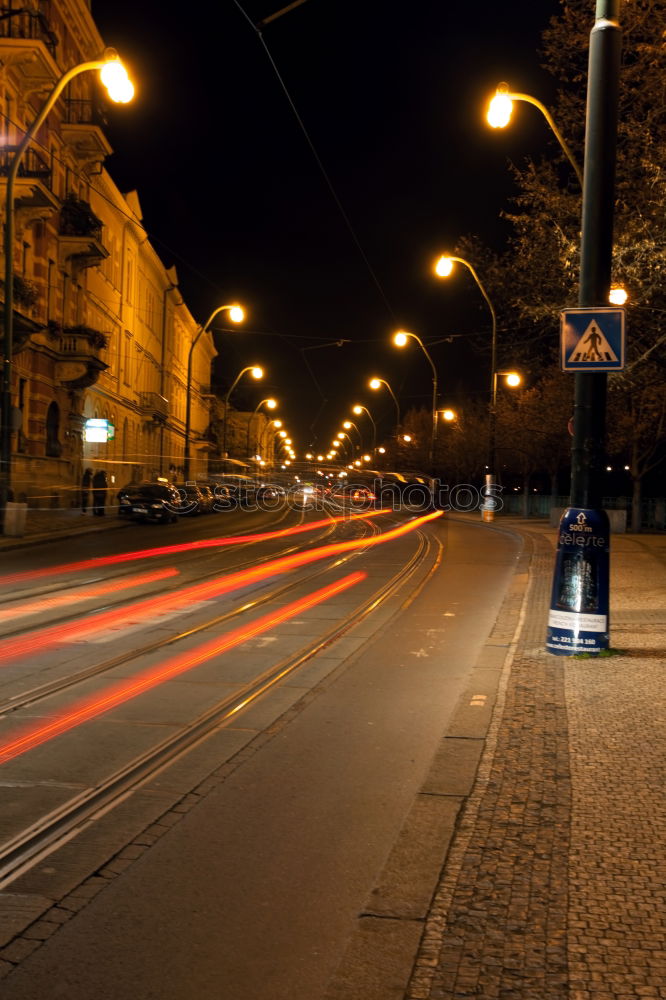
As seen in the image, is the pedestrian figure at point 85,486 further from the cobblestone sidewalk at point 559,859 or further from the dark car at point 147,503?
the cobblestone sidewalk at point 559,859

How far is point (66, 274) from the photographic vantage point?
3703cm

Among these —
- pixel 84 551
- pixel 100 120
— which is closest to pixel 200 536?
pixel 84 551

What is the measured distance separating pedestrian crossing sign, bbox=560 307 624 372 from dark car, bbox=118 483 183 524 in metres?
28.0

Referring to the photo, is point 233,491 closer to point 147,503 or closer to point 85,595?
point 147,503

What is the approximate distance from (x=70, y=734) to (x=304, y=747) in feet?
5.43

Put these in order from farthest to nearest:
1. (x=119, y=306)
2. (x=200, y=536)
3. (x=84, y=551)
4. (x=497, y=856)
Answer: (x=119, y=306) < (x=200, y=536) < (x=84, y=551) < (x=497, y=856)

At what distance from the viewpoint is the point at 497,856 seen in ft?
14.1

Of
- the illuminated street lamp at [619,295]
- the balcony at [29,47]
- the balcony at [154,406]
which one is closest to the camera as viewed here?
the illuminated street lamp at [619,295]

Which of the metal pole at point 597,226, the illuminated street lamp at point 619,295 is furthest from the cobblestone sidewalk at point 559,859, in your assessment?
the illuminated street lamp at point 619,295

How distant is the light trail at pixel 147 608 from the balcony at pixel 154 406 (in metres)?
32.0

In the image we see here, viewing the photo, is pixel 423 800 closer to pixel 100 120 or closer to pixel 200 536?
pixel 200 536

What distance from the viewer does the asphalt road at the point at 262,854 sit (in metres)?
3.41

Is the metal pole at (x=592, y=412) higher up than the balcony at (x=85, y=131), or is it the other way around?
the balcony at (x=85, y=131)

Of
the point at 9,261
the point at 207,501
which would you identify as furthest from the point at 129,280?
the point at 9,261
